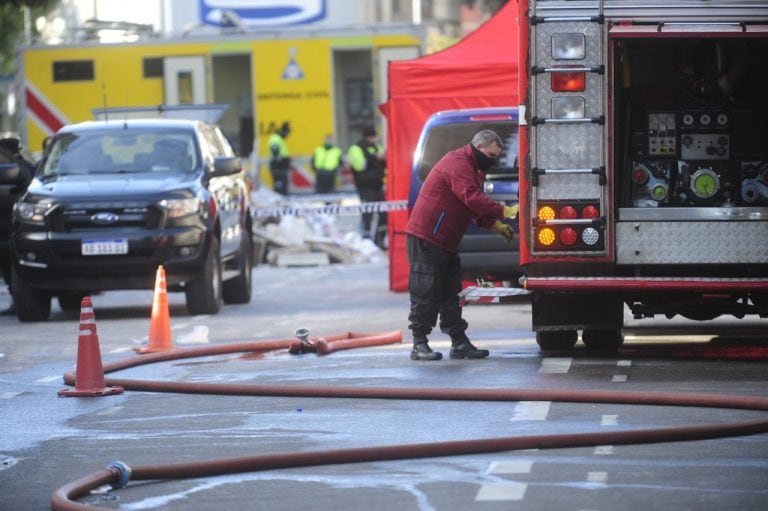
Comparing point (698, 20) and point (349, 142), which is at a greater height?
point (698, 20)

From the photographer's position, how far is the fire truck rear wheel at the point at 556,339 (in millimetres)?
13930

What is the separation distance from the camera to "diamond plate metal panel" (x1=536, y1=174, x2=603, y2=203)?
13062 millimetres

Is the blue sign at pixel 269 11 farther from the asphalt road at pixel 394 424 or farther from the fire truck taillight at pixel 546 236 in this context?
the fire truck taillight at pixel 546 236

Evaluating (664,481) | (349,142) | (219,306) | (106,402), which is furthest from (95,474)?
(349,142)

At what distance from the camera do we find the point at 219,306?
770 inches

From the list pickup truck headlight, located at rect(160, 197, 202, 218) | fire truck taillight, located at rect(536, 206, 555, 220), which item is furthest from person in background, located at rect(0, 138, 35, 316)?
fire truck taillight, located at rect(536, 206, 555, 220)

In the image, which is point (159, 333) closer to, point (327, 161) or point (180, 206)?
point (180, 206)

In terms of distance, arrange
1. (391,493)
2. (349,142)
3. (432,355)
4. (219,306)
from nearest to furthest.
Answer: (391,493) < (432,355) < (219,306) < (349,142)

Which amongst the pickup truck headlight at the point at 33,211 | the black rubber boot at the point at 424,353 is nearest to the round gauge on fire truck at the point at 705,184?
the black rubber boot at the point at 424,353

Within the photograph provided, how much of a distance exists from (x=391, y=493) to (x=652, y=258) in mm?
5208

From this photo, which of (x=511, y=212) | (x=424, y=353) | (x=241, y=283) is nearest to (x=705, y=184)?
(x=511, y=212)

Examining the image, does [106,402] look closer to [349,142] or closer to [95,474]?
[95,474]

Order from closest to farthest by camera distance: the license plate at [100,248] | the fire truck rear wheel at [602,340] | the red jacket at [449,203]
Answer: the red jacket at [449,203]
the fire truck rear wheel at [602,340]
the license plate at [100,248]

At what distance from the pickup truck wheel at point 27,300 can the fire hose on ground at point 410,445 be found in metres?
6.18
